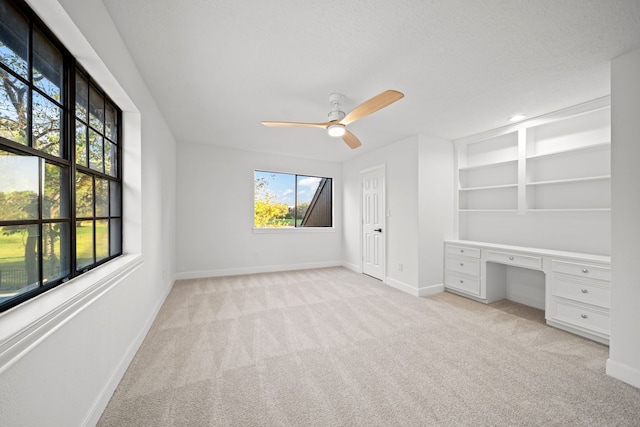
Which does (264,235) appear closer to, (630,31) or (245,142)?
(245,142)

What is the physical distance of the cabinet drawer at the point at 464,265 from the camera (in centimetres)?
348

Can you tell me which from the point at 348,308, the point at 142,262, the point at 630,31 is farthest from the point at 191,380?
the point at 630,31

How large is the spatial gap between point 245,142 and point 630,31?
4.30m

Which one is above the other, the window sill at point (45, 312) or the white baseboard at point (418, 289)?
the window sill at point (45, 312)

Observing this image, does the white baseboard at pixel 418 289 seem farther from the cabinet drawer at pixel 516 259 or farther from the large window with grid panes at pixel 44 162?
the large window with grid panes at pixel 44 162

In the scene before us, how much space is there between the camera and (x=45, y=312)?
3.28 feet

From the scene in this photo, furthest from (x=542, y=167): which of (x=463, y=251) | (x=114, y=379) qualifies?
(x=114, y=379)

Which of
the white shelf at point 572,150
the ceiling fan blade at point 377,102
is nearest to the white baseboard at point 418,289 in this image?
the white shelf at point 572,150

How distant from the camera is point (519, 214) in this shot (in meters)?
3.29

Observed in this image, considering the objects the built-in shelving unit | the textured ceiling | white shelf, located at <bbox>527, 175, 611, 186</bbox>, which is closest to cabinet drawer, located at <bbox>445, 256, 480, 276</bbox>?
the built-in shelving unit

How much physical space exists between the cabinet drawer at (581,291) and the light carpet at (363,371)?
0.39 metres

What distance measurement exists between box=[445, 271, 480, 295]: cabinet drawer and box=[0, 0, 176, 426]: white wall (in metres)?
4.01

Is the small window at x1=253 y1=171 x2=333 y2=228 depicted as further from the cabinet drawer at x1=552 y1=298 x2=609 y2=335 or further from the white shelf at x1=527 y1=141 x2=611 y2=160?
the cabinet drawer at x1=552 y1=298 x2=609 y2=335

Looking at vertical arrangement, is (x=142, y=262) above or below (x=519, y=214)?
below
